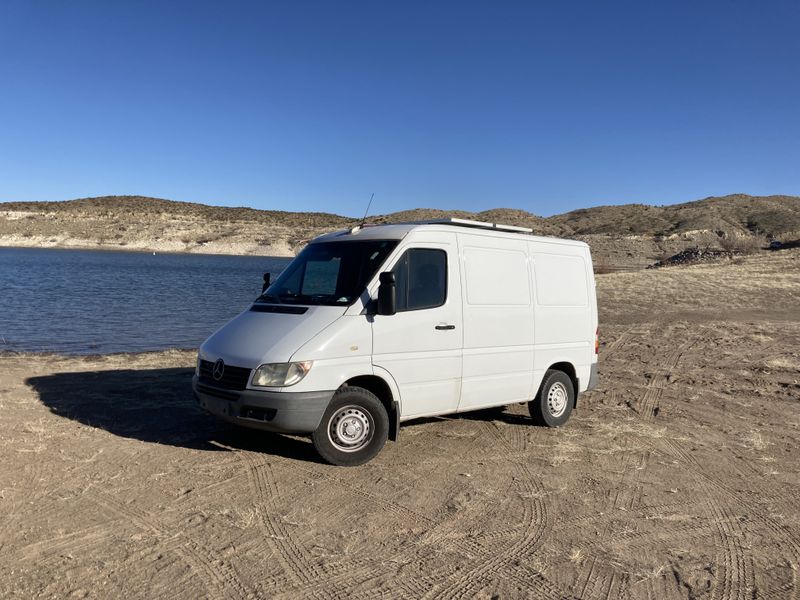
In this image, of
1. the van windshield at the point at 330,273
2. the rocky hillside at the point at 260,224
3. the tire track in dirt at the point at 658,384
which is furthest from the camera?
the rocky hillside at the point at 260,224

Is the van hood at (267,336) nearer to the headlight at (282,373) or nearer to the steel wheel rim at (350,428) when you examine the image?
the headlight at (282,373)

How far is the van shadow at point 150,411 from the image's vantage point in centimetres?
729

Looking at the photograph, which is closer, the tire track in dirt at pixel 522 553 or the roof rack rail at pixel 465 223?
the tire track in dirt at pixel 522 553

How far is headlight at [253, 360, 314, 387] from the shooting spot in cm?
620

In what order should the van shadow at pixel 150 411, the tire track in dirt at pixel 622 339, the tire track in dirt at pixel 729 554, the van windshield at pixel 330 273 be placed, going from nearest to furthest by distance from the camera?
the tire track in dirt at pixel 729 554
the van windshield at pixel 330 273
the van shadow at pixel 150 411
the tire track in dirt at pixel 622 339

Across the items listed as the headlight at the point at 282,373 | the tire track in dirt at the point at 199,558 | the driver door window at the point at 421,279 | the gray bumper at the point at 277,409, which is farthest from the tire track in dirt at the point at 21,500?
the driver door window at the point at 421,279

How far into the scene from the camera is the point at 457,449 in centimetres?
739

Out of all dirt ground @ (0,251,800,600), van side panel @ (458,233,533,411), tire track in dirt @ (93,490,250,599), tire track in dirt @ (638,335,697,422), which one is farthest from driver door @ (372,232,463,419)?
tire track in dirt @ (638,335,697,422)

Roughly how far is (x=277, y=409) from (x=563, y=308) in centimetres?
407

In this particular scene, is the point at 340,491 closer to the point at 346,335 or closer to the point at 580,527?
the point at 346,335

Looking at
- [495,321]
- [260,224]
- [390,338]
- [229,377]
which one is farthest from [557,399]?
[260,224]

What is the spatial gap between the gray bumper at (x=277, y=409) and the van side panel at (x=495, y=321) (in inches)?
71.6

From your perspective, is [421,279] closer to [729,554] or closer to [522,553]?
[522,553]

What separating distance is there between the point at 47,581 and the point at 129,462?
2.41 meters
